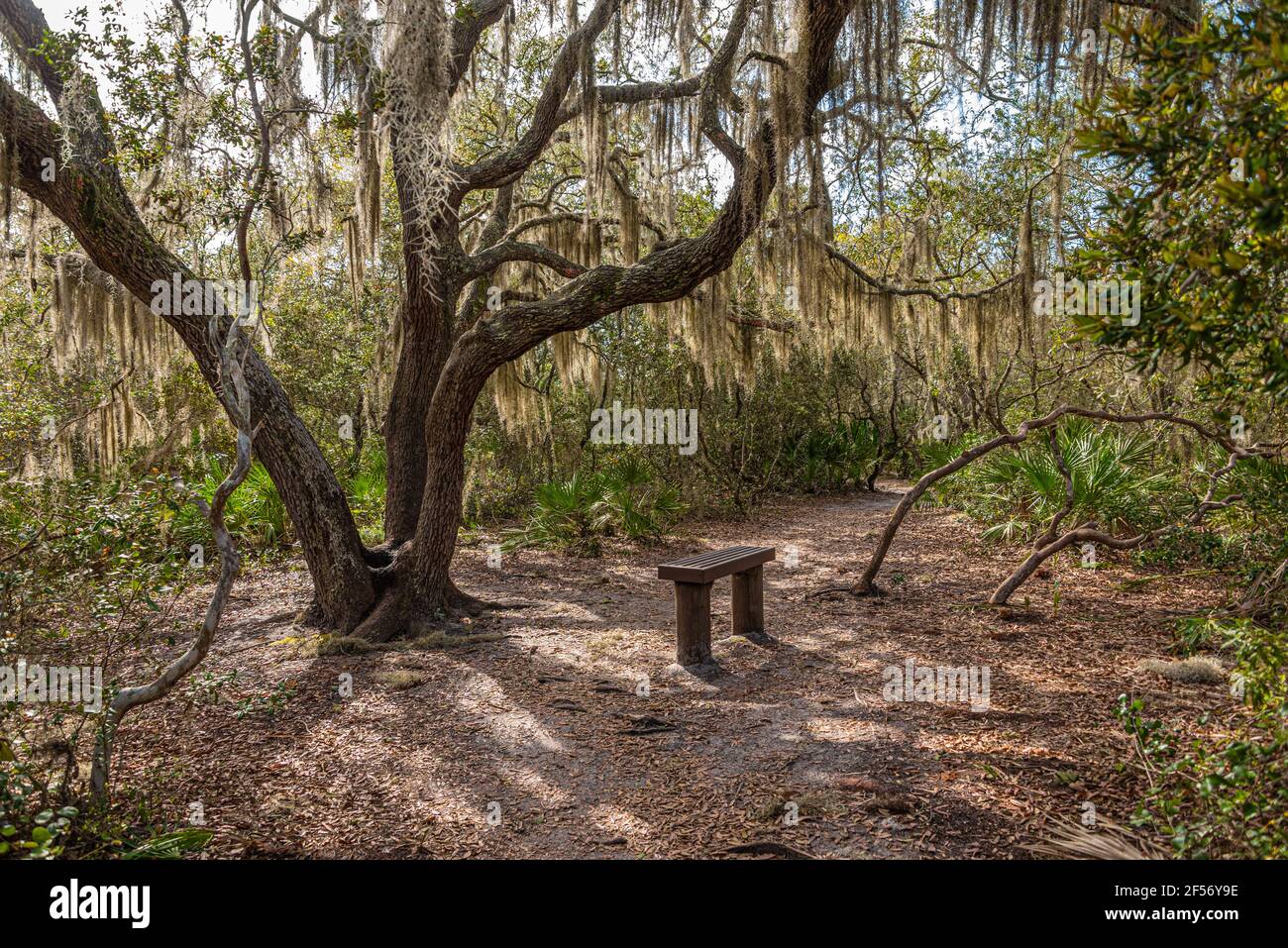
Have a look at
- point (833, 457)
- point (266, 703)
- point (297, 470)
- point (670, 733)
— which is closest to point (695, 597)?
point (670, 733)

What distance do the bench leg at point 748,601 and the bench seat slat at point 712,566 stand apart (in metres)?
0.11

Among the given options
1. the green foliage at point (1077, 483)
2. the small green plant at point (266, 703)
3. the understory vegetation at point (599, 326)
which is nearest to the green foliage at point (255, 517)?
the understory vegetation at point (599, 326)

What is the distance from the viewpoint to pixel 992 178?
31.6 feet

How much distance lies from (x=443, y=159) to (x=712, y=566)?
9.46 ft

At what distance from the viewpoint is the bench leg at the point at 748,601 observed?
5.31 metres

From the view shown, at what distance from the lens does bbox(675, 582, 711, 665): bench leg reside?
4738 millimetres

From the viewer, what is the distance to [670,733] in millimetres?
3867

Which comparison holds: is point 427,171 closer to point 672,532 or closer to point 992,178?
point 672,532

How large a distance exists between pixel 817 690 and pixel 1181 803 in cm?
191

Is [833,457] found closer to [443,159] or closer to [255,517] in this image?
[255,517]

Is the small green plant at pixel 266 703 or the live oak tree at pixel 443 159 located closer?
the small green plant at pixel 266 703

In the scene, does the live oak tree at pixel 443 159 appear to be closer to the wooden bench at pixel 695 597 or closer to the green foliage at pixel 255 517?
the wooden bench at pixel 695 597

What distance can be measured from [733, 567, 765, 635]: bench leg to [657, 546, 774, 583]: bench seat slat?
11cm
